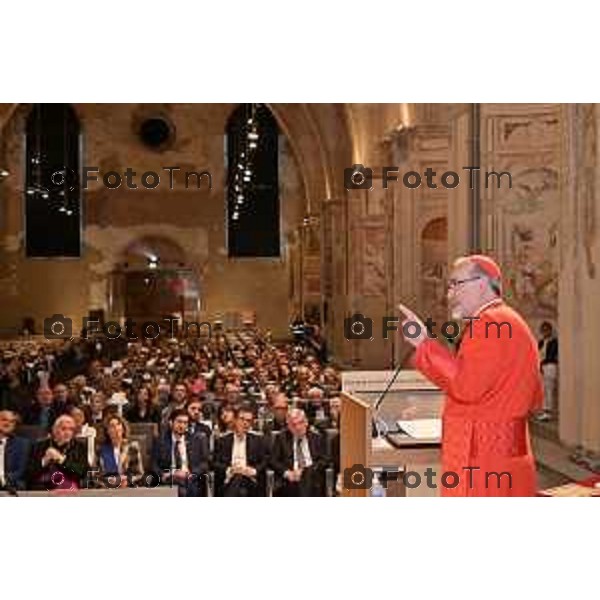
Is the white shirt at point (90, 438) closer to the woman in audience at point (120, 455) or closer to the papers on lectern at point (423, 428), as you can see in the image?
the woman in audience at point (120, 455)

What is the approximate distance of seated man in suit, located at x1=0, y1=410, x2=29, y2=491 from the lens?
736 cm

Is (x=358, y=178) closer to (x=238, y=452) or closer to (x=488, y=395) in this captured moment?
(x=238, y=452)

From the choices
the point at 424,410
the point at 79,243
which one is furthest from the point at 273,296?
the point at 424,410

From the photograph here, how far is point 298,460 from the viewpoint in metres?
7.59

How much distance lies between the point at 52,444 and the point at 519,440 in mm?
2972

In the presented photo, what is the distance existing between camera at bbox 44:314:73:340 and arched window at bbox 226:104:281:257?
1378 mm

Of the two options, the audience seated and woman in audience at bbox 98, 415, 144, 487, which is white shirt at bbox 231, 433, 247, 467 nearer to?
the audience seated

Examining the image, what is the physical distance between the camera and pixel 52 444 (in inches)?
296

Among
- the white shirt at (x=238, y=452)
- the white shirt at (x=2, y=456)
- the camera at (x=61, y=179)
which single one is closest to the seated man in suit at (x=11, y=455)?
the white shirt at (x=2, y=456)

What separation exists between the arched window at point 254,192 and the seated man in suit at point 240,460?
1.30 m

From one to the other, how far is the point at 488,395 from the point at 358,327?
1.59m

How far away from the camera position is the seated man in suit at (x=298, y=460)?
24.6 feet

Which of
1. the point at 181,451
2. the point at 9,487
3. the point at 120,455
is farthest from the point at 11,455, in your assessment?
the point at 181,451
